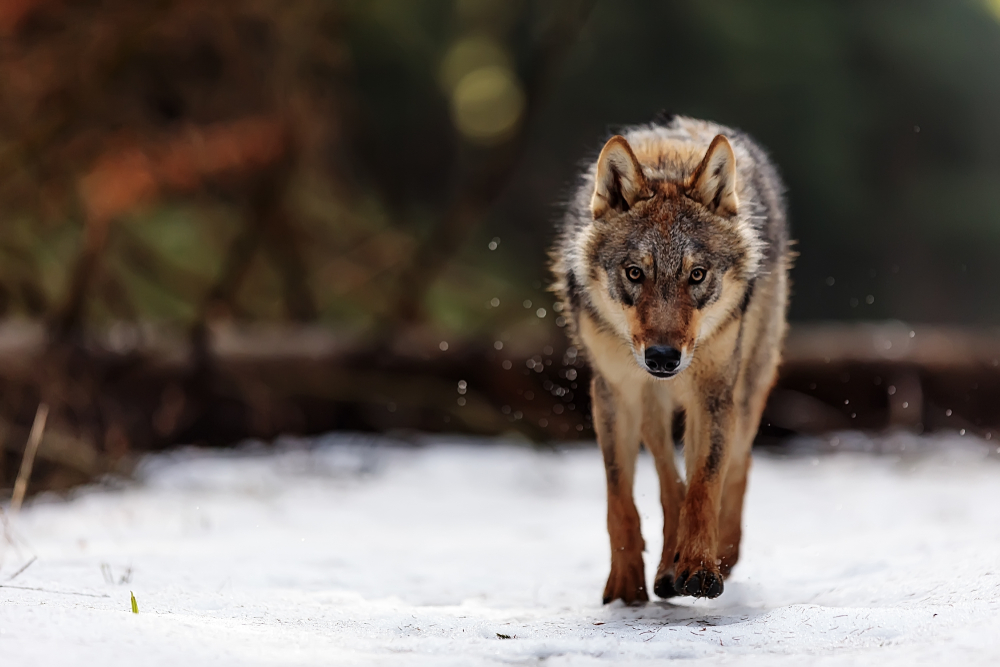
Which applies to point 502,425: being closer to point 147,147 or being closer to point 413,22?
point 147,147

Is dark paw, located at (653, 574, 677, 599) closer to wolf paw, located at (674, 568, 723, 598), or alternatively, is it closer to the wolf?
the wolf

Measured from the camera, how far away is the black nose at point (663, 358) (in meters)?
4.01

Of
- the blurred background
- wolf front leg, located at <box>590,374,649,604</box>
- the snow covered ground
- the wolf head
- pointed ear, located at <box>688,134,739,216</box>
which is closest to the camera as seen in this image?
the snow covered ground

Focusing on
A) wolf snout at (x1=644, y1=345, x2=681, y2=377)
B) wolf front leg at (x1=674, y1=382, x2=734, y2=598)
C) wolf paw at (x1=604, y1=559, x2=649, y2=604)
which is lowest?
wolf paw at (x1=604, y1=559, x2=649, y2=604)

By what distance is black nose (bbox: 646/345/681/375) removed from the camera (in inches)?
158

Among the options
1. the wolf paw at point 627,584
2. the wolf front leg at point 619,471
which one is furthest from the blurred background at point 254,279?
the wolf paw at point 627,584

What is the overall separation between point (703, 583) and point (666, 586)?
0.45 m

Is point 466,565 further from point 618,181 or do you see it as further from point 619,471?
point 618,181

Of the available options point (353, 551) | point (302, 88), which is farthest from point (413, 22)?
point (353, 551)

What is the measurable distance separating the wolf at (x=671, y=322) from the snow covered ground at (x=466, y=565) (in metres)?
0.27

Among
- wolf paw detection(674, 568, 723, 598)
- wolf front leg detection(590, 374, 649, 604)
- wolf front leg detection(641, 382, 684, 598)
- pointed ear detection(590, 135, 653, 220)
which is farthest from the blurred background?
wolf paw detection(674, 568, 723, 598)

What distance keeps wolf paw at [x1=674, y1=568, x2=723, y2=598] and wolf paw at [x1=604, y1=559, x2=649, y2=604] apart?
1.56 feet

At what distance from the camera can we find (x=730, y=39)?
60.9ft

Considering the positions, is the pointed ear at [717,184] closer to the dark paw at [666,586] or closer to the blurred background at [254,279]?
the blurred background at [254,279]
